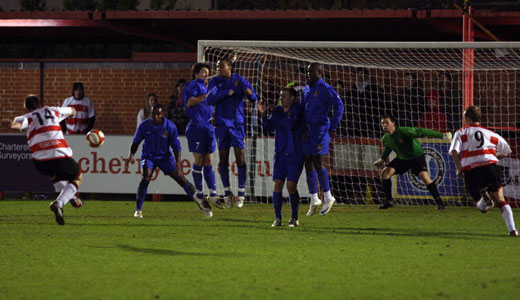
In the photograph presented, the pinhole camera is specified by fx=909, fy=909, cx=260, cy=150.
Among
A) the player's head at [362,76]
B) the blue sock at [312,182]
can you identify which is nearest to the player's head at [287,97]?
the blue sock at [312,182]

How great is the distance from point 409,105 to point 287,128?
6.12m

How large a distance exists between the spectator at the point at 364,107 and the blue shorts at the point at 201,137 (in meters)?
3.88

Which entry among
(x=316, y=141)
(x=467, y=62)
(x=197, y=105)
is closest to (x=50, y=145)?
(x=197, y=105)

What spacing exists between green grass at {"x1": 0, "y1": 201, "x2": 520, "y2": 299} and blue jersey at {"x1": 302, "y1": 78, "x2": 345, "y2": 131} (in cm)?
141

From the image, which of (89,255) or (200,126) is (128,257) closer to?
(89,255)

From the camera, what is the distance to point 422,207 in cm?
1589

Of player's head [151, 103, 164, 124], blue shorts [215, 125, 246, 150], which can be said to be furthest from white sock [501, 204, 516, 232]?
player's head [151, 103, 164, 124]

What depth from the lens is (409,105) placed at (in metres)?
17.0

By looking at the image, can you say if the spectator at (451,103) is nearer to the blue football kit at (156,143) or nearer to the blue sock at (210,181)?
the blue sock at (210,181)

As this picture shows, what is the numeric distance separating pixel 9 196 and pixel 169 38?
488 cm

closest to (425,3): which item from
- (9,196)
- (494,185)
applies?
(9,196)

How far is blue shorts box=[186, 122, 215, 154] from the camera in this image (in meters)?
14.0

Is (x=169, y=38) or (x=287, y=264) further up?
(x=169, y=38)

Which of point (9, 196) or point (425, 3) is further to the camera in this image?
point (425, 3)
